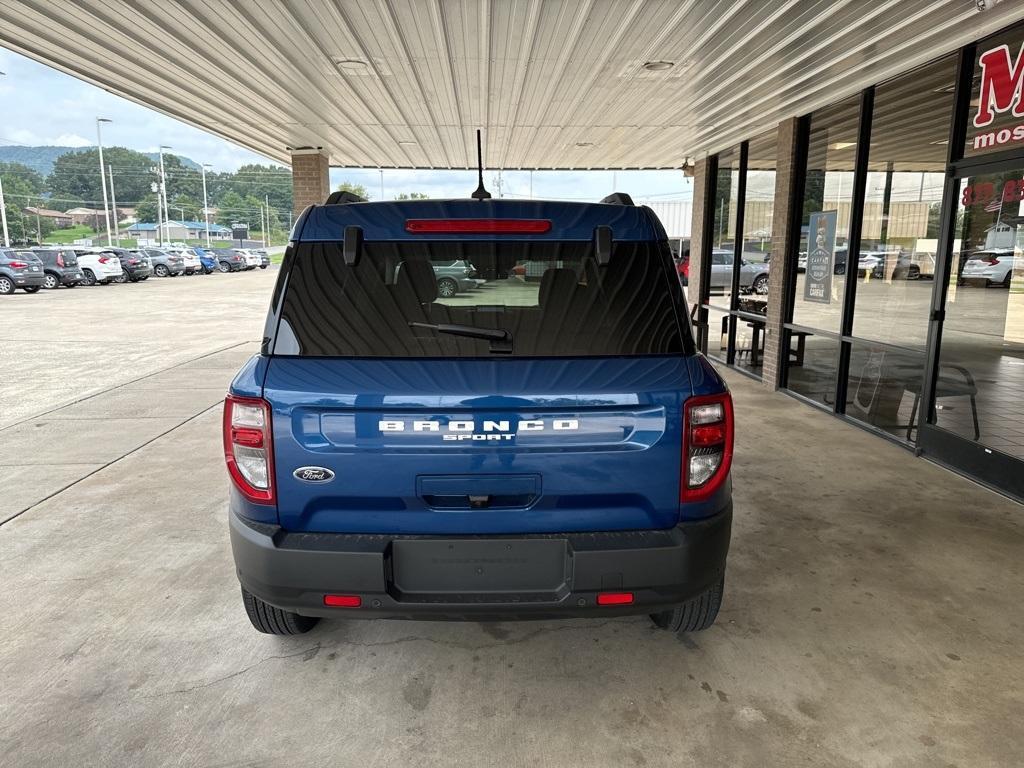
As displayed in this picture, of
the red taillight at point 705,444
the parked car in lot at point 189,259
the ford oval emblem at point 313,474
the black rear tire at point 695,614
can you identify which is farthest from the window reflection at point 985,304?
the parked car in lot at point 189,259

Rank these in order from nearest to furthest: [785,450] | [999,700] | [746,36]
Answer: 1. [999,700]
2. [746,36]
3. [785,450]

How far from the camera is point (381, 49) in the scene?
6113 mm

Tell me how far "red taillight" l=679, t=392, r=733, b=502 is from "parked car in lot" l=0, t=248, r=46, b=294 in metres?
28.5

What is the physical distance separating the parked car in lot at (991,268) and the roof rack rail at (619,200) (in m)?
4.50

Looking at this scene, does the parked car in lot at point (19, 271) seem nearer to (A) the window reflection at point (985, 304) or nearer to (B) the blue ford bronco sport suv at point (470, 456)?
(B) the blue ford bronco sport suv at point (470, 456)

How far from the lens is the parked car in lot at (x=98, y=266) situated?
29031 millimetres

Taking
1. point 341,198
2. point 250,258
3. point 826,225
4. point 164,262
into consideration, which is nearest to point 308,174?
point 826,225

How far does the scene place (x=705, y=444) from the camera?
2.26m

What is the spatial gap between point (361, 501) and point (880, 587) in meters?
2.83

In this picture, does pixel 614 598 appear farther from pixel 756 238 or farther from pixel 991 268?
pixel 756 238

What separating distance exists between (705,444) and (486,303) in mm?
948

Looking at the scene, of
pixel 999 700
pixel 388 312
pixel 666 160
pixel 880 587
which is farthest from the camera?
pixel 666 160

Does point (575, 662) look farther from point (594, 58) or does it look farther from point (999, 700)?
point (594, 58)

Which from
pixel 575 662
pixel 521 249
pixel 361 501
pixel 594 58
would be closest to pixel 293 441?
pixel 361 501
